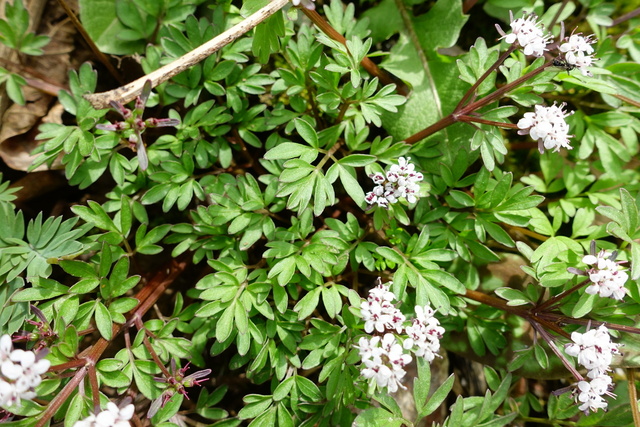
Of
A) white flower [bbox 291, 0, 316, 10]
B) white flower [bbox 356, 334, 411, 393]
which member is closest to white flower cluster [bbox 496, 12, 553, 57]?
white flower [bbox 291, 0, 316, 10]

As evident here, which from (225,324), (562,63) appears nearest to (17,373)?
(225,324)

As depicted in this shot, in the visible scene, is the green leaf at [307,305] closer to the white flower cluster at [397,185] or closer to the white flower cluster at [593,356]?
the white flower cluster at [397,185]

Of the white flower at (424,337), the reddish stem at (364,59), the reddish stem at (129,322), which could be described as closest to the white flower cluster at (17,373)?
the reddish stem at (129,322)

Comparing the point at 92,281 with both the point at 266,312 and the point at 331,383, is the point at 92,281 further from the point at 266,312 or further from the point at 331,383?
the point at 331,383

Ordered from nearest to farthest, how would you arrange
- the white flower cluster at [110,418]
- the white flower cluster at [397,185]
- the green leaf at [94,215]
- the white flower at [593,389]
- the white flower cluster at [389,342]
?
the white flower cluster at [110,418] < the white flower cluster at [389,342] < the white flower at [593,389] < the white flower cluster at [397,185] < the green leaf at [94,215]

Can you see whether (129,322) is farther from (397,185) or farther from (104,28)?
(104,28)

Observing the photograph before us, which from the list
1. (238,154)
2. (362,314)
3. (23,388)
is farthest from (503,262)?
(23,388)

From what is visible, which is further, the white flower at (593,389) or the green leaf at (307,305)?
the green leaf at (307,305)

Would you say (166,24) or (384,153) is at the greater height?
(166,24)
